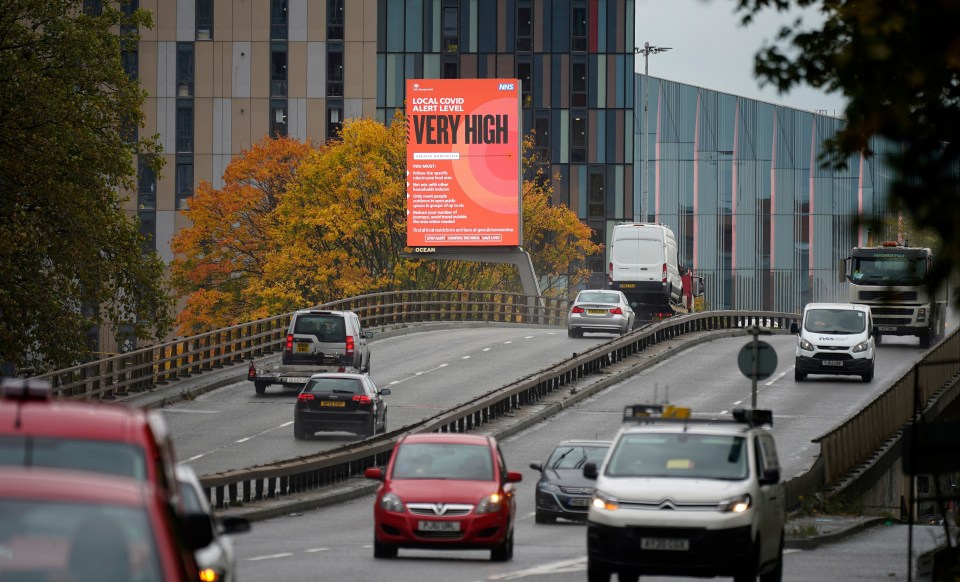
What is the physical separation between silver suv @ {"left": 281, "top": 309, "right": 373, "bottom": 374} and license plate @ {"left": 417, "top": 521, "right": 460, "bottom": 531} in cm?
2363

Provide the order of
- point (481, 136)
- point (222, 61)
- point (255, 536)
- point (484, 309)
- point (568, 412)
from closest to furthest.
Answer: point (255, 536) → point (568, 412) → point (481, 136) → point (484, 309) → point (222, 61)

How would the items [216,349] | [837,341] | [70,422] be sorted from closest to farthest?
[70,422] < [837,341] < [216,349]

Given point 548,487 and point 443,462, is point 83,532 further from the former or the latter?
point 548,487

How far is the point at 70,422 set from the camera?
811 centimetres

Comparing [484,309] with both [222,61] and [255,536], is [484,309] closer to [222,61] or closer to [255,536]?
[222,61]

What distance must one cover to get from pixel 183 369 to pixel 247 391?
3061 mm

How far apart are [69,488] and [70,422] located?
2.86 feet

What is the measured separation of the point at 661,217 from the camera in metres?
106

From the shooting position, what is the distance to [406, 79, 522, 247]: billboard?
6950 cm

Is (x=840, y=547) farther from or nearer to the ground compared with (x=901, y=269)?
nearer to the ground

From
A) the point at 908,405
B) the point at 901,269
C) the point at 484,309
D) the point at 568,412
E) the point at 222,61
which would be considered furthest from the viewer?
the point at 222,61

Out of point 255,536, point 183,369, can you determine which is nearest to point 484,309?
point 183,369

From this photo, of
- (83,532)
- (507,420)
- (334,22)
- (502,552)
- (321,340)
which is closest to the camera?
(83,532)

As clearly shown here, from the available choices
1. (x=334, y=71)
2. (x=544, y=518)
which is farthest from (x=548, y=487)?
(x=334, y=71)
